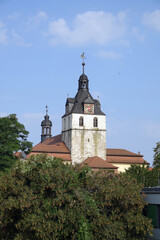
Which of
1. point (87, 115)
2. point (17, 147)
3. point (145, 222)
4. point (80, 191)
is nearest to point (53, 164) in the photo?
point (80, 191)

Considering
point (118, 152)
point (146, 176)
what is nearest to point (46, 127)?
point (118, 152)

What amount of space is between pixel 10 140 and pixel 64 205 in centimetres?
2611

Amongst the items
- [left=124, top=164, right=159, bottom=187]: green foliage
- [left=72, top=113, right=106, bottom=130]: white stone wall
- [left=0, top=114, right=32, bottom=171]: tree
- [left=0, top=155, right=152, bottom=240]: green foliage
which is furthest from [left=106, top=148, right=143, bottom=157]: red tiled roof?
[left=0, top=155, right=152, bottom=240]: green foliage

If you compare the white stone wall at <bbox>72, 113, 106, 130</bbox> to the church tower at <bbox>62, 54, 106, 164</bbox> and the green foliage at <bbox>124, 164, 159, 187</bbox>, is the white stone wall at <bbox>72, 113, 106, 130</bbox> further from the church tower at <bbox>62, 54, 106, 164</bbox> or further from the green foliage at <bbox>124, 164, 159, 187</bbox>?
the green foliage at <bbox>124, 164, 159, 187</bbox>

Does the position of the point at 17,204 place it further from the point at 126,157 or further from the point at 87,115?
the point at 126,157

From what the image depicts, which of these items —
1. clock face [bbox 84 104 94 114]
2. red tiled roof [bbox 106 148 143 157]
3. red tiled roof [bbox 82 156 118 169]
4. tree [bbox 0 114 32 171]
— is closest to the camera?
tree [bbox 0 114 32 171]

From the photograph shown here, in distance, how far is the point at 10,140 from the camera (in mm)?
45875

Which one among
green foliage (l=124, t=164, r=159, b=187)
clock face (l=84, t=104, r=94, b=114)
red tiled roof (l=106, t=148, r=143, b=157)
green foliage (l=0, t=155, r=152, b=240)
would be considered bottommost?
green foliage (l=0, t=155, r=152, b=240)

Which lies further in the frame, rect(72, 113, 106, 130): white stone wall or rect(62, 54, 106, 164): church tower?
rect(72, 113, 106, 130): white stone wall

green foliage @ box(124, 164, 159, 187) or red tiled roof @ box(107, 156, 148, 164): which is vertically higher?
red tiled roof @ box(107, 156, 148, 164)

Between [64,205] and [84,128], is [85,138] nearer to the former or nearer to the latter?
[84,128]

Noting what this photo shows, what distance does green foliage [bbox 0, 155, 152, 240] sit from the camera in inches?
794

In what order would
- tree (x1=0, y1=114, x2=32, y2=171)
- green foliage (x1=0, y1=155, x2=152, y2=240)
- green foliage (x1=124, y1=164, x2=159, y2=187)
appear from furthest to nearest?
tree (x1=0, y1=114, x2=32, y2=171) < green foliage (x1=124, y1=164, x2=159, y2=187) < green foliage (x1=0, y1=155, x2=152, y2=240)

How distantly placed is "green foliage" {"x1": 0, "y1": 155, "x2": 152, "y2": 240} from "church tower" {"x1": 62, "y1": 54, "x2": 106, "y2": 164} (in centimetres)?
4136
